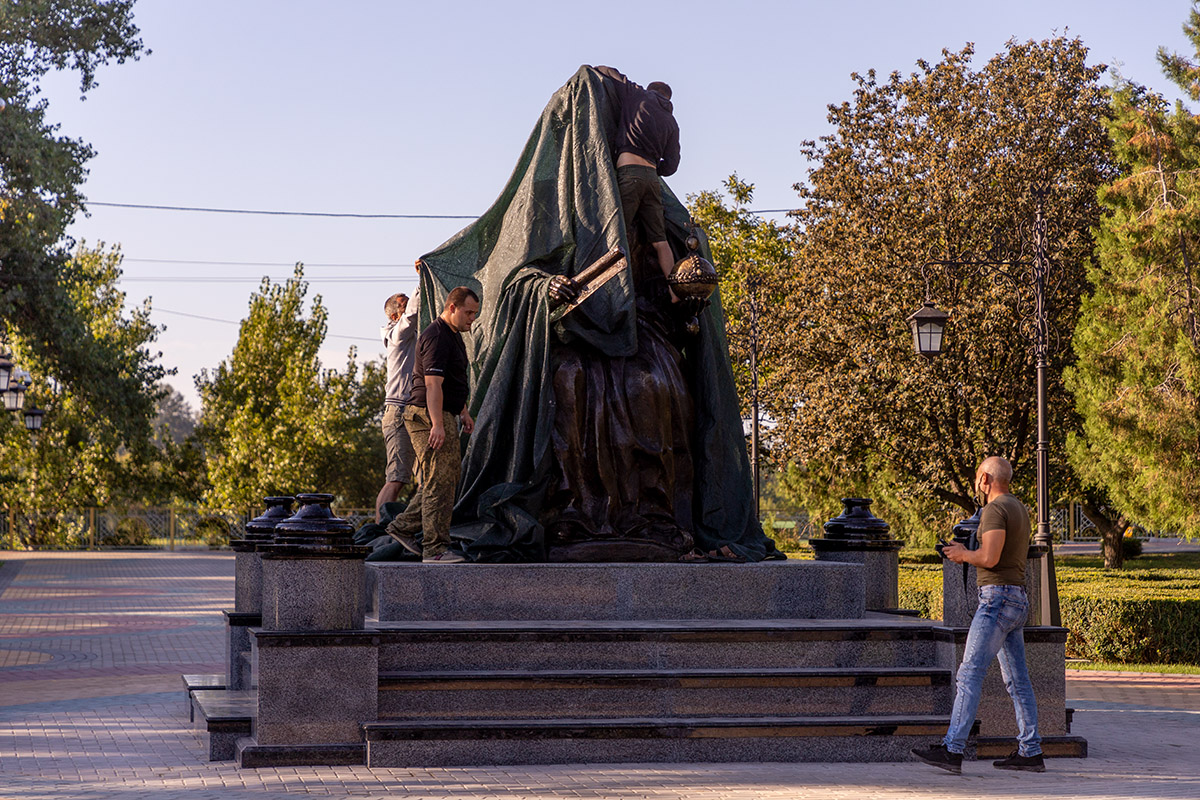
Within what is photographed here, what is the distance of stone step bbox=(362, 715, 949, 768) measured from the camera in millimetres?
7230

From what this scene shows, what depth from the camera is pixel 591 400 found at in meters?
9.34

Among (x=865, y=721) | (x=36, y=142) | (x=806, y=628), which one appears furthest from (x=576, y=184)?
(x=36, y=142)

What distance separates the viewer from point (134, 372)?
97.5ft

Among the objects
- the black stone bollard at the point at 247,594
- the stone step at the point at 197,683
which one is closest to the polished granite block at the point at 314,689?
the black stone bollard at the point at 247,594

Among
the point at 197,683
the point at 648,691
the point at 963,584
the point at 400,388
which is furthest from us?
the point at 400,388

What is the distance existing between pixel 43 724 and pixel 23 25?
58.9 ft

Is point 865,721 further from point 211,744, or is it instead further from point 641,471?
point 211,744

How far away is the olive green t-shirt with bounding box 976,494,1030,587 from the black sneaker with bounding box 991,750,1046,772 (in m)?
0.87

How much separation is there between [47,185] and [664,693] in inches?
734

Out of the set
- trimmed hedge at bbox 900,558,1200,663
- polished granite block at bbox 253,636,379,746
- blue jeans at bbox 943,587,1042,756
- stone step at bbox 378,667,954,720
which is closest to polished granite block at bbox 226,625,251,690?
polished granite block at bbox 253,636,379,746

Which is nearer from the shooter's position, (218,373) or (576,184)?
(576,184)

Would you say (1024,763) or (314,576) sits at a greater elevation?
(314,576)

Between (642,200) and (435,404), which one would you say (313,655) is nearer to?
(435,404)

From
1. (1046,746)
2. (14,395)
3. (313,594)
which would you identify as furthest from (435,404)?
(14,395)
